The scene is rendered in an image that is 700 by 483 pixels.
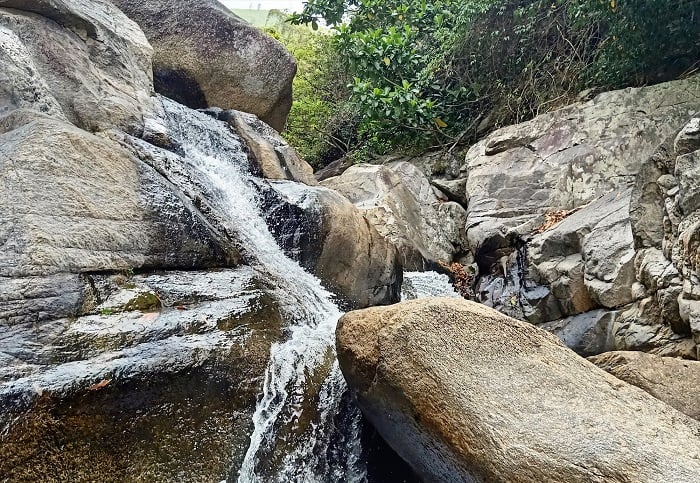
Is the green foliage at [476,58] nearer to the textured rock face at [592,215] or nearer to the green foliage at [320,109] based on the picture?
the textured rock face at [592,215]

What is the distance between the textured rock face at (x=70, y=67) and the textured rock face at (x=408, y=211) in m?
3.58

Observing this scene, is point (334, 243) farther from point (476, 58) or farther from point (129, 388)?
point (476, 58)

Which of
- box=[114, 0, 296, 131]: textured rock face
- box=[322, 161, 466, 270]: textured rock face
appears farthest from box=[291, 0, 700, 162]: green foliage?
box=[114, 0, 296, 131]: textured rock face

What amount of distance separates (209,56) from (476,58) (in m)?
5.35

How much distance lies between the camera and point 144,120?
21.6 ft

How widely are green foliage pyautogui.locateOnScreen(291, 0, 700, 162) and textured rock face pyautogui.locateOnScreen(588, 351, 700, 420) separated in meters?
6.17

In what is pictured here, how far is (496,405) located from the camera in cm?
279

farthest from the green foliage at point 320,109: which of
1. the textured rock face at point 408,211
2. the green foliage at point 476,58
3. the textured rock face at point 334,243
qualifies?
the textured rock face at point 334,243

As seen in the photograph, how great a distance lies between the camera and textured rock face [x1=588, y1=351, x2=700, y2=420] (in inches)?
134

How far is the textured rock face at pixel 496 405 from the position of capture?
251cm

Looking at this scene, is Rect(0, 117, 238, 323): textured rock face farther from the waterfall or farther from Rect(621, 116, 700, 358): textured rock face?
Rect(621, 116, 700, 358): textured rock face

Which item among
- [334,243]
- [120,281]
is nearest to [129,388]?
[120,281]

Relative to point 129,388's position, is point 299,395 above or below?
below

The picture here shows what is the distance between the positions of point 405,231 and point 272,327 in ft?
15.2
